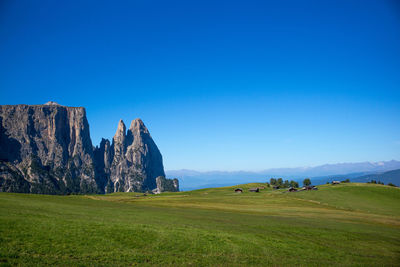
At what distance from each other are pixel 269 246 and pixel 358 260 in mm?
8289

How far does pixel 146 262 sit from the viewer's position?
18594 millimetres

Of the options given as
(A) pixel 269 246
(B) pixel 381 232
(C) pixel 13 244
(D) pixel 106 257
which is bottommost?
(B) pixel 381 232

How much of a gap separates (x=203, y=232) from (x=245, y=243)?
4849 mm

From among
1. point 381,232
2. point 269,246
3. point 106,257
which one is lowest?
point 381,232

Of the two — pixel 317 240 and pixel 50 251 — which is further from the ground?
pixel 50 251

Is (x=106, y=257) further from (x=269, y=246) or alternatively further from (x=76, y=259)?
(x=269, y=246)

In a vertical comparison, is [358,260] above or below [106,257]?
below

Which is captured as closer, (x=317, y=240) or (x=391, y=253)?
(x=391, y=253)

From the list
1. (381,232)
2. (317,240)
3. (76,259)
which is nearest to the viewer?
(76,259)

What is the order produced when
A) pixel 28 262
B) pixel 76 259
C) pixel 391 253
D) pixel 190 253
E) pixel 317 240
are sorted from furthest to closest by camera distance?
1. pixel 317 240
2. pixel 391 253
3. pixel 190 253
4. pixel 76 259
5. pixel 28 262

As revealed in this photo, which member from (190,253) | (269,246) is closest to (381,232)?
(269,246)

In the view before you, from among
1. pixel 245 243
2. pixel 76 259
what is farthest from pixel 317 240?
pixel 76 259

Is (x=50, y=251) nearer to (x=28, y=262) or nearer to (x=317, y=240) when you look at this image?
(x=28, y=262)

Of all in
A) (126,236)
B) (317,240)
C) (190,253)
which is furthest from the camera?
(317,240)
